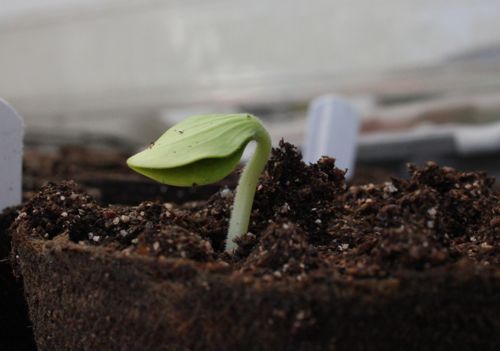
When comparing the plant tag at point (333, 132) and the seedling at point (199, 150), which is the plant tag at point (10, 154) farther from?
the plant tag at point (333, 132)

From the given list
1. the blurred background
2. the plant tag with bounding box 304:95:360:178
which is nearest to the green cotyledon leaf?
the plant tag with bounding box 304:95:360:178

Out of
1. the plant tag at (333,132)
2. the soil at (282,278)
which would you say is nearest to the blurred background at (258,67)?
the plant tag at (333,132)

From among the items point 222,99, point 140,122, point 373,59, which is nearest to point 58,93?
point 140,122

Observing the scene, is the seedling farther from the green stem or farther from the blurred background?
the blurred background

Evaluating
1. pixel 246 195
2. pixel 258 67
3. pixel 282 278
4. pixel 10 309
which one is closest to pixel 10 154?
pixel 10 309

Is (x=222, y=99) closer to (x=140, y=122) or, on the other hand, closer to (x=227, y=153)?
(x=140, y=122)
